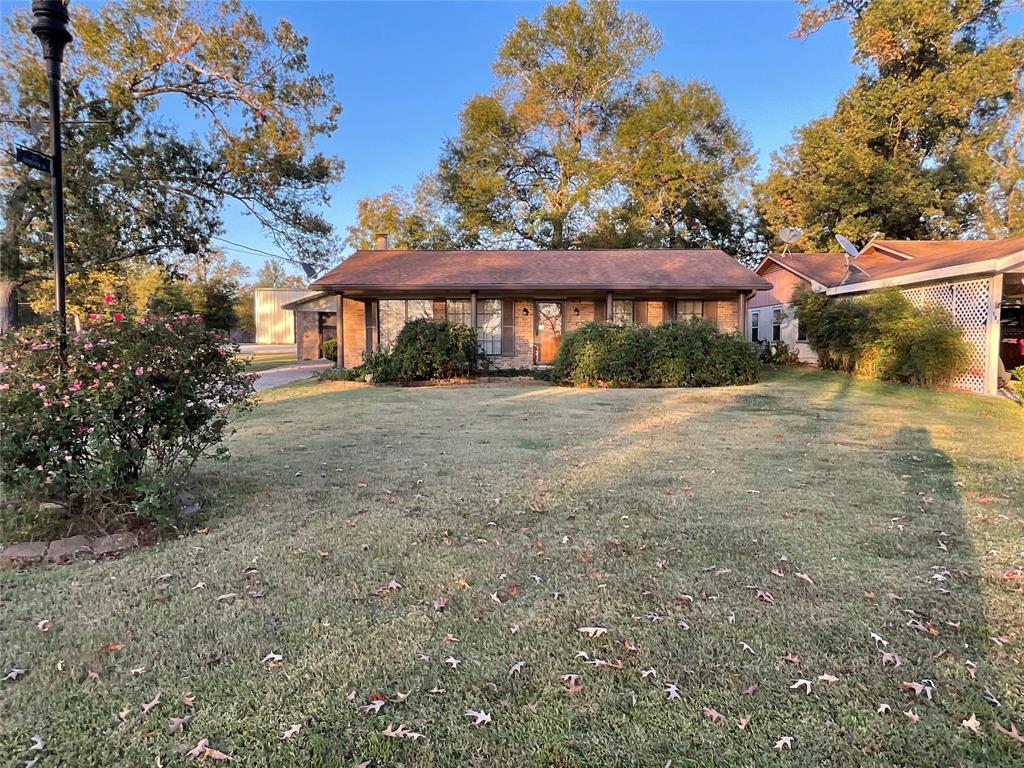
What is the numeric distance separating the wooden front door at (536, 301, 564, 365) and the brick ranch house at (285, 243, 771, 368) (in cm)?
3

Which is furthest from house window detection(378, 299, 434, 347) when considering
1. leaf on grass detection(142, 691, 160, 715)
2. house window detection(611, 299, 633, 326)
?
leaf on grass detection(142, 691, 160, 715)

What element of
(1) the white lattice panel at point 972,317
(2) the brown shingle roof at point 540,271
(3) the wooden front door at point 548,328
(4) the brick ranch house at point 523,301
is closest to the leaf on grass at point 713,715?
(1) the white lattice panel at point 972,317

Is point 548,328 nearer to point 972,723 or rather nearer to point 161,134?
point 161,134

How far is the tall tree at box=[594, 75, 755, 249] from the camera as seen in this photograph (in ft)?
87.7

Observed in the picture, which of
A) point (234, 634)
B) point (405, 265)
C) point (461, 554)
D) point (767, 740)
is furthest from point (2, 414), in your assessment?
point (405, 265)

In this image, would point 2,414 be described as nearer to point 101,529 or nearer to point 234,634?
point 101,529

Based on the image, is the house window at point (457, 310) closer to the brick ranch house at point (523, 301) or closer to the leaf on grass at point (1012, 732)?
the brick ranch house at point (523, 301)

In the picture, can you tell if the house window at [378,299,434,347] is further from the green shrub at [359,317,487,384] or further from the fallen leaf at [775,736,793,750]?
the fallen leaf at [775,736,793,750]

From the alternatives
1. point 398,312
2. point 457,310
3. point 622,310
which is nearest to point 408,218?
point 398,312

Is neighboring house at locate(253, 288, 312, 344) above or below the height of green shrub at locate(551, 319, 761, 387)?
above

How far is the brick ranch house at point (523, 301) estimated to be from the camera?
52.0 feet

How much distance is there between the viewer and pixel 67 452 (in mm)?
3271

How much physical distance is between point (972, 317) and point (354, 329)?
15.4 meters

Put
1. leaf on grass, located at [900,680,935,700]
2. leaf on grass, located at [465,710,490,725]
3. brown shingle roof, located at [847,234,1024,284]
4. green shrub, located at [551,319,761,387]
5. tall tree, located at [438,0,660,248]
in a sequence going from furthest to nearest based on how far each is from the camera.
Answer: tall tree, located at [438,0,660,248] < green shrub, located at [551,319,761,387] < brown shingle roof, located at [847,234,1024,284] < leaf on grass, located at [900,680,935,700] < leaf on grass, located at [465,710,490,725]
